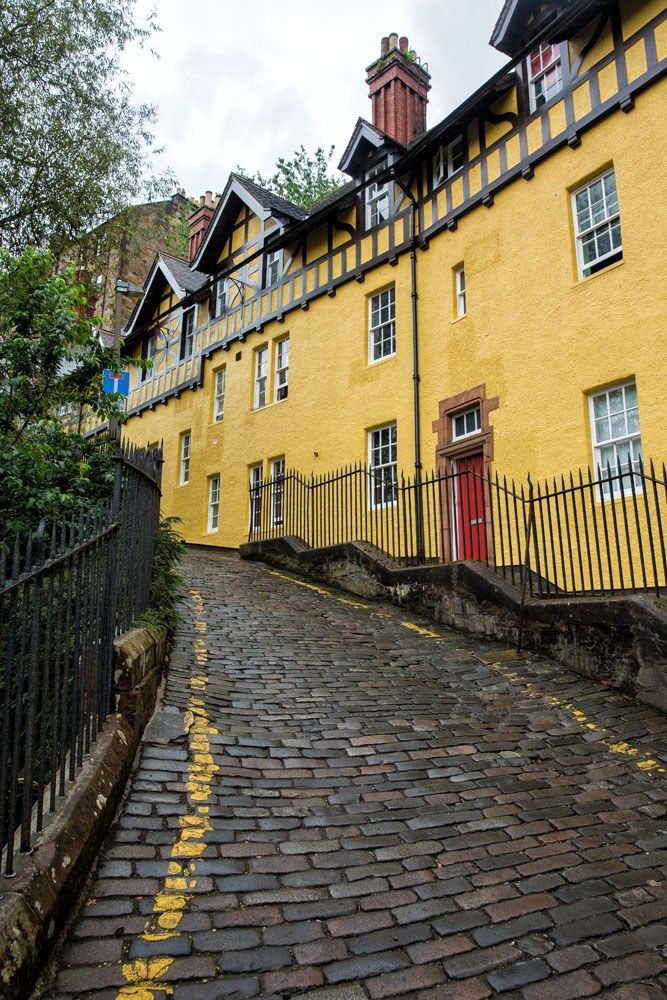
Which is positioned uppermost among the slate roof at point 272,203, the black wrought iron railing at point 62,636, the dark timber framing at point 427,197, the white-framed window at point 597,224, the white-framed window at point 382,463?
the slate roof at point 272,203

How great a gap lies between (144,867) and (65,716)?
88cm

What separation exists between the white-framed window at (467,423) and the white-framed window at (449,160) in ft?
17.6

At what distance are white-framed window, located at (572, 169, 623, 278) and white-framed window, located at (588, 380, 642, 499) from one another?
7.42ft

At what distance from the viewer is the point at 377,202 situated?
55.7 feet

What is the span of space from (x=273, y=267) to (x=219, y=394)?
15.0 ft

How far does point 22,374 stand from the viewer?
808 centimetres

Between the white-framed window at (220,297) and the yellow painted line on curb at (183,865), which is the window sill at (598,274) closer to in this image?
the yellow painted line on curb at (183,865)

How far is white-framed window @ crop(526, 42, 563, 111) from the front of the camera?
1267 centimetres

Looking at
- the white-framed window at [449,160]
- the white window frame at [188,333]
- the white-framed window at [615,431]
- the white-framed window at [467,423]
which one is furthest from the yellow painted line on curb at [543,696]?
the white window frame at [188,333]

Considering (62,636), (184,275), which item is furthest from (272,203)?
(62,636)

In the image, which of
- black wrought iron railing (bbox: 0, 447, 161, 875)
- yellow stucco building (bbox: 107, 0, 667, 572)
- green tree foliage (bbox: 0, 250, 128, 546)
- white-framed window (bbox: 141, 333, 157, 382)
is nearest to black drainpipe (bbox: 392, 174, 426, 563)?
yellow stucco building (bbox: 107, 0, 667, 572)

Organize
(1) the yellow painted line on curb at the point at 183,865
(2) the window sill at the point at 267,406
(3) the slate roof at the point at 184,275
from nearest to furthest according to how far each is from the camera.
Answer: (1) the yellow painted line on curb at the point at 183,865 → (2) the window sill at the point at 267,406 → (3) the slate roof at the point at 184,275

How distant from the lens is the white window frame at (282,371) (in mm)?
19500

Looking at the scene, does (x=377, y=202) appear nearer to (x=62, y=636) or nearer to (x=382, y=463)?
(x=382, y=463)
